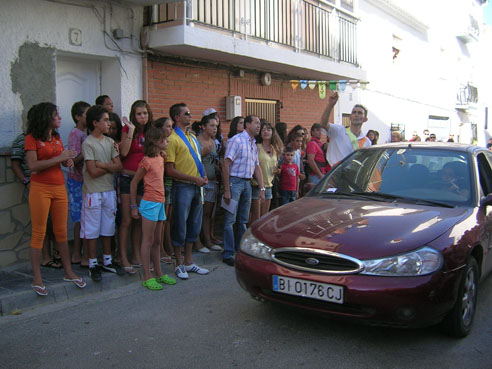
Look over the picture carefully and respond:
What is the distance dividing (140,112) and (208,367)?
136 inches

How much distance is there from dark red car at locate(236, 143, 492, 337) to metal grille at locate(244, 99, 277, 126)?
5840 millimetres

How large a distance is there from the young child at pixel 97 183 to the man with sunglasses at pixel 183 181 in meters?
0.64

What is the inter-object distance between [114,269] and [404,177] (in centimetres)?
339

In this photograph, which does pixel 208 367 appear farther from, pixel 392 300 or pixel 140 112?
pixel 140 112

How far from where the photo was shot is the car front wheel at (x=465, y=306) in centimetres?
380

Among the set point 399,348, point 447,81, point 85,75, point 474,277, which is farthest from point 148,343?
point 447,81

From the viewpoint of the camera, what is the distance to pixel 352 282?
138 inches

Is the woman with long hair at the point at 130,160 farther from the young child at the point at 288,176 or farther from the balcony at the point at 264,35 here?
the young child at the point at 288,176

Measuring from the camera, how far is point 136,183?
5.32 m

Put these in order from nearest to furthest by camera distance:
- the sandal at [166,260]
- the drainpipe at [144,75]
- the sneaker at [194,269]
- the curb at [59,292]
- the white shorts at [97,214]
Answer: the curb at [59,292]
the white shorts at [97,214]
the sneaker at [194,269]
the sandal at [166,260]
the drainpipe at [144,75]

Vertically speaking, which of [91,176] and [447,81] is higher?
[447,81]

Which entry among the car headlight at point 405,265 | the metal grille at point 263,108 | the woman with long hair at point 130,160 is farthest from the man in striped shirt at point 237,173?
the metal grille at point 263,108

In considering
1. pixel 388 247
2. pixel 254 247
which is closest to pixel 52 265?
pixel 254 247

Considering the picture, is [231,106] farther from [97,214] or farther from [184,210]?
[97,214]
